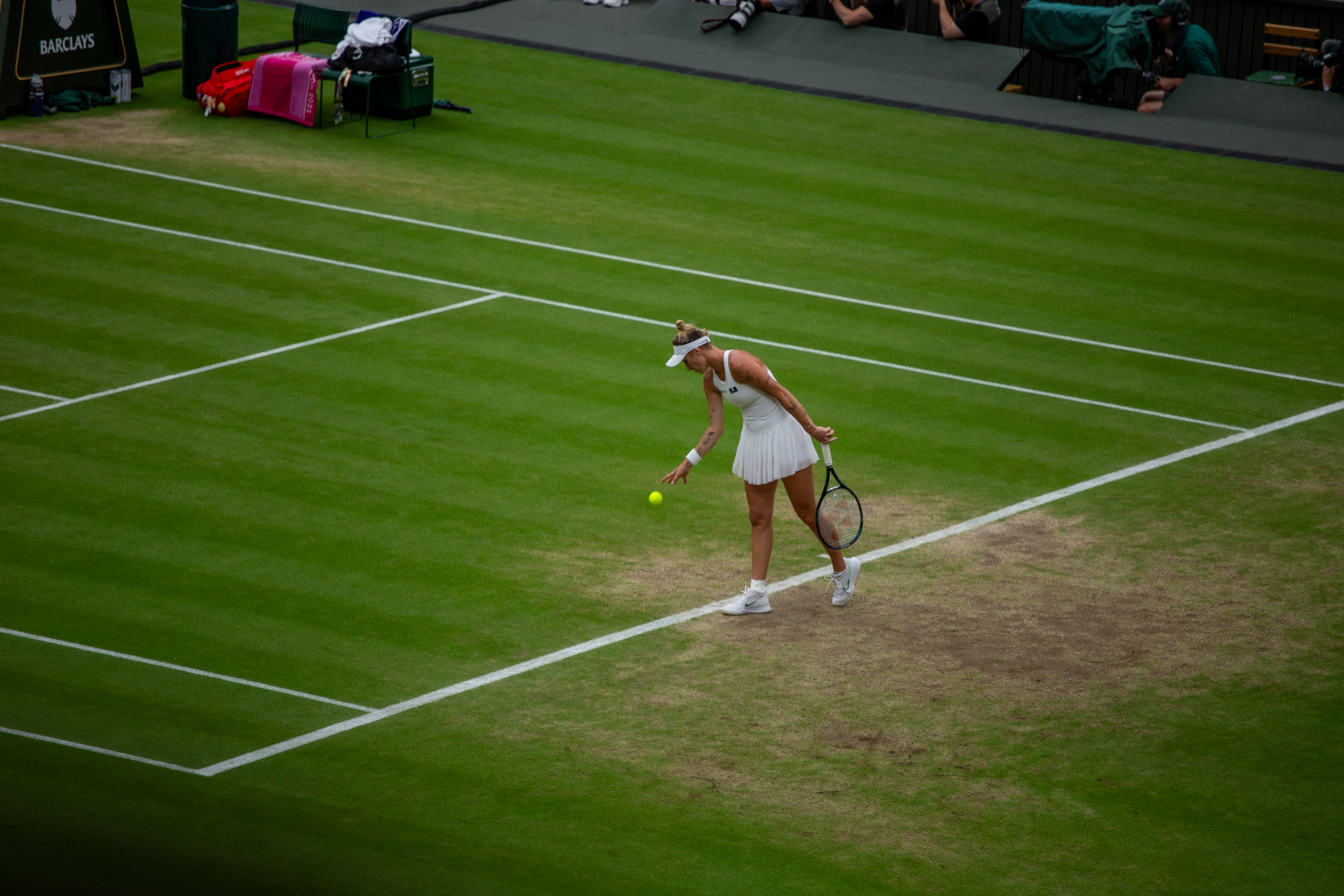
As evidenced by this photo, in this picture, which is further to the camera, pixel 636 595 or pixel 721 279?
pixel 721 279

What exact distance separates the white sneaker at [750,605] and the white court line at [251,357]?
659cm

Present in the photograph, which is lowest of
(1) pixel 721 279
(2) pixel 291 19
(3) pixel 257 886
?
(3) pixel 257 886

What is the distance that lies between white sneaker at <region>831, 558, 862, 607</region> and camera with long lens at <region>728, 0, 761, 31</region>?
715 inches

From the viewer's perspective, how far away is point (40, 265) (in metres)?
18.6

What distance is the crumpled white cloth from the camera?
23.8 meters

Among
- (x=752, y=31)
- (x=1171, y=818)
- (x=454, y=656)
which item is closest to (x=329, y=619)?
(x=454, y=656)

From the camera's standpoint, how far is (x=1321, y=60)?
24.9 meters

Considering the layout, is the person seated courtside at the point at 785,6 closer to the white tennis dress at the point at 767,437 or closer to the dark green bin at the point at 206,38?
the dark green bin at the point at 206,38

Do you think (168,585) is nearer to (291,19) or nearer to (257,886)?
(257,886)

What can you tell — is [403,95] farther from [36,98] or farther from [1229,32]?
[1229,32]

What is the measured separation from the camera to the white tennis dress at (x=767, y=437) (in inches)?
456

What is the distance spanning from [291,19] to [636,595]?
19.7m

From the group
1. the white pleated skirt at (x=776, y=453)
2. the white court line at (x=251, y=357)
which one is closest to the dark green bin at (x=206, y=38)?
the white court line at (x=251, y=357)

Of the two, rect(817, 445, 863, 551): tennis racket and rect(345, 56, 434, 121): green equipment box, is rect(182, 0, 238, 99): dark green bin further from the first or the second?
rect(817, 445, 863, 551): tennis racket
